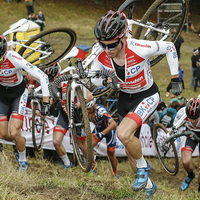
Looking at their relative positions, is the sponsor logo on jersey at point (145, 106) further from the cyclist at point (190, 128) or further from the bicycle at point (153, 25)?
the cyclist at point (190, 128)

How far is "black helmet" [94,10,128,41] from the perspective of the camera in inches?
194

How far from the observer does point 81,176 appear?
7.01 metres

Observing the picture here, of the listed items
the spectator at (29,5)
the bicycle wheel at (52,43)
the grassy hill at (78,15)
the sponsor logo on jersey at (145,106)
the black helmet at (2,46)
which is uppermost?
the black helmet at (2,46)

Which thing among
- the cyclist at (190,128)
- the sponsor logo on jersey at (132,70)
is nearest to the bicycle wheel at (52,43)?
the cyclist at (190,128)

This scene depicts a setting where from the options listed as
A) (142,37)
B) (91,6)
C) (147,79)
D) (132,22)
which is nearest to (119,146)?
(142,37)

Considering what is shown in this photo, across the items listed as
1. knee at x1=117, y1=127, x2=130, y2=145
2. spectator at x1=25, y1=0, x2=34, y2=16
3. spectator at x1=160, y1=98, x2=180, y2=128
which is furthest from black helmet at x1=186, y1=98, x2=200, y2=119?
spectator at x1=25, y1=0, x2=34, y2=16

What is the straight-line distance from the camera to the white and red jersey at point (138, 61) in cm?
521

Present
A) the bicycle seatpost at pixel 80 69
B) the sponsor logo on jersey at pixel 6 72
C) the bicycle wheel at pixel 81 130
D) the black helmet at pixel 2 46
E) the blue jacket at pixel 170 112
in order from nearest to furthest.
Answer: the bicycle seatpost at pixel 80 69 → the bicycle wheel at pixel 81 130 → the black helmet at pixel 2 46 → the sponsor logo on jersey at pixel 6 72 → the blue jacket at pixel 170 112

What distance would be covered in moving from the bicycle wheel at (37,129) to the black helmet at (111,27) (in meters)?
3.40

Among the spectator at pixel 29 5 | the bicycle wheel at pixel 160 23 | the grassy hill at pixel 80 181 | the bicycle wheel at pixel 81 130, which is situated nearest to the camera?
the grassy hill at pixel 80 181

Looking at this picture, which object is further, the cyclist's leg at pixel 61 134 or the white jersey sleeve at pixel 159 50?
the cyclist's leg at pixel 61 134

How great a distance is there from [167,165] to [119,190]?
13.2ft

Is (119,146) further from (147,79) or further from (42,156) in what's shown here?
(147,79)

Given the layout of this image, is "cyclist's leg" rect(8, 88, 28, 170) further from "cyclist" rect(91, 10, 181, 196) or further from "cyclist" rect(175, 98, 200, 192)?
"cyclist" rect(175, 98, 200, 192)
